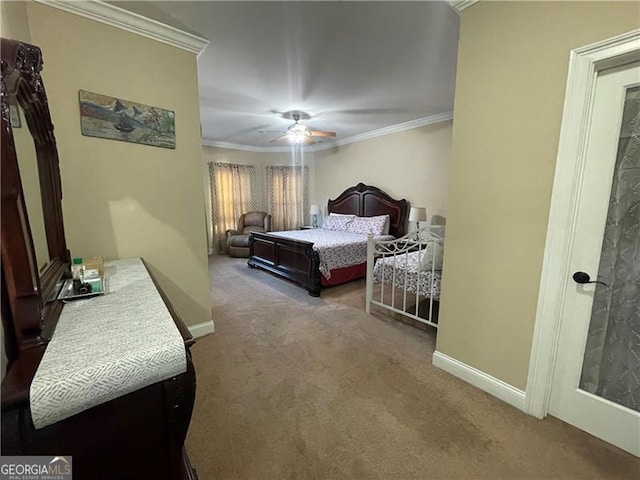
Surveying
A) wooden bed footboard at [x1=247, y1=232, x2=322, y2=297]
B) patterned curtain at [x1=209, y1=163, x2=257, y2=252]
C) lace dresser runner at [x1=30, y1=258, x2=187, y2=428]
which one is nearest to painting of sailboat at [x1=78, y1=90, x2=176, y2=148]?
lace dresser runner at [x1=30, y1=258, x2=187, y2=428]

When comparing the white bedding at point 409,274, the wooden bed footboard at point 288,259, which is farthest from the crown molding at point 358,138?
the wooden bed footboard at point 288,259

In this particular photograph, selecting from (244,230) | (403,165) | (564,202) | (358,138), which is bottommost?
(244,230)

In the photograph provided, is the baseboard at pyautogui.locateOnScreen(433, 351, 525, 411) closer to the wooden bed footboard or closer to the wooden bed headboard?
the wooden bed footboard

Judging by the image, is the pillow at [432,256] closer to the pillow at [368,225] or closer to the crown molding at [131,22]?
the pillow at [368,225]

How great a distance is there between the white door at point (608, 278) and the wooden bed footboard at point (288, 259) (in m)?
2.60

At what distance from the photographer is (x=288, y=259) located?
4285mm

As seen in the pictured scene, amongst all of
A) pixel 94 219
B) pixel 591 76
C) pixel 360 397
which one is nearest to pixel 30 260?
pixel 94 219

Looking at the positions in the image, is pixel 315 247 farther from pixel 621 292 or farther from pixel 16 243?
pixel 16 243

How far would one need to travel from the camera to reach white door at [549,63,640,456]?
1.44 metres

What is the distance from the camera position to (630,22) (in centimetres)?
131

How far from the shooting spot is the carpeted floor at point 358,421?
143 cm

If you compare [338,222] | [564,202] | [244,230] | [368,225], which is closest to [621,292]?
[564,202]

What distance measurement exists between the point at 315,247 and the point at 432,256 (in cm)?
160

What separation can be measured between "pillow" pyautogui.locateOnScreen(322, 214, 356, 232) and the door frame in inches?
→ 160
